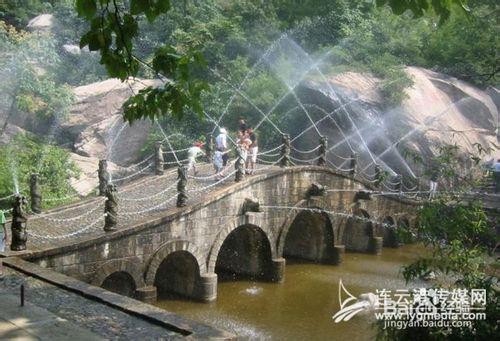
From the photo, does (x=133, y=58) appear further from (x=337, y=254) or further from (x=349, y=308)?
(x=337, y=254)

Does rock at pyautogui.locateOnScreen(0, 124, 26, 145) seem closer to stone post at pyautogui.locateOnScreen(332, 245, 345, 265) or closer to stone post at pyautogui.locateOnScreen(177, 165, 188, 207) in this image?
stone post at pyautogui.locateOnScreen(177, 165, 188, 207)

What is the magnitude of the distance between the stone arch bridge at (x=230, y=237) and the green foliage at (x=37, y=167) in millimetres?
2993

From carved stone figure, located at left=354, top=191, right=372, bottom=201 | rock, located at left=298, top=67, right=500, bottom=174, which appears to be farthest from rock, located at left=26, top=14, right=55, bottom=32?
carved stone figure, located at left=354, top=191, right=372, bottom=201

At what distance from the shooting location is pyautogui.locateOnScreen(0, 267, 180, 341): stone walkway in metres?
6.14

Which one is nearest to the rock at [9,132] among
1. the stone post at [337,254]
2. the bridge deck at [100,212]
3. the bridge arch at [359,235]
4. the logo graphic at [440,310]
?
the bridge deck at [100,212]

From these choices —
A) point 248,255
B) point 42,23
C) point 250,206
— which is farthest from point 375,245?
point 42,23

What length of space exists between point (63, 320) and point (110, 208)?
5.11 m

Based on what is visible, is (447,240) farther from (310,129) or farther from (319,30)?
(319,30)

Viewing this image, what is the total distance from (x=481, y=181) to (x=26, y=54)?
1894 cm

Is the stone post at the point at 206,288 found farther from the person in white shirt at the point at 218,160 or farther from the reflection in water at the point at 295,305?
the person in white shirt at the point at 218,160

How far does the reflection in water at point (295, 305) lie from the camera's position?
12.6 m

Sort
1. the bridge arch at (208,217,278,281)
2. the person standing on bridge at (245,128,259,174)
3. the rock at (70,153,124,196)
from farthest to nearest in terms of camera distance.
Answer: the rock at (70,153,124,196) → the bridge arch at (208,217,278,281) → the person standing on bridge at (245,128,259,174)

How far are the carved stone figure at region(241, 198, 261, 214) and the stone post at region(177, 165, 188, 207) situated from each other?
2376mm

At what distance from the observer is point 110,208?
38.1 feet
